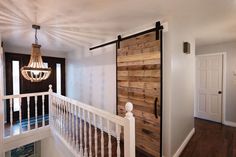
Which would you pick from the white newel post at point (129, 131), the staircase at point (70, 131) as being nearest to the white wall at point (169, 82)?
the staircase at point (70, 131)

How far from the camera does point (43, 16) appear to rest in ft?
7.03

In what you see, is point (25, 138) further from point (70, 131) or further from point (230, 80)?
point (230, 80)

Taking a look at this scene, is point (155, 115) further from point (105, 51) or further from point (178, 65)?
point (105, 51)

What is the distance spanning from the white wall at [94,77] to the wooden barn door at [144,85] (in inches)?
17.8

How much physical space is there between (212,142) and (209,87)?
6.22 feet

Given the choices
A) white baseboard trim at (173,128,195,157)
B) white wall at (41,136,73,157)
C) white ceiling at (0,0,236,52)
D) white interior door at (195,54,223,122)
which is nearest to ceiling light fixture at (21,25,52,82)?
white ceiling at (0,0,236,52)

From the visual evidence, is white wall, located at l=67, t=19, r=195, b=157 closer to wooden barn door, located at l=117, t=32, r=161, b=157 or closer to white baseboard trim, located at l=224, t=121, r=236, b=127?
wooden barn door, located at l=117, t=32, r=161, b=157

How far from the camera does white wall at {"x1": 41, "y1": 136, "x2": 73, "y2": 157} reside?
8.95 feet

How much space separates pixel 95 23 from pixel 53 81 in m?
3.35

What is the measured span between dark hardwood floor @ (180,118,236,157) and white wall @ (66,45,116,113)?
5.72ft

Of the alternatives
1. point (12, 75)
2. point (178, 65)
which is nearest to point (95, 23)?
point (178, 65)

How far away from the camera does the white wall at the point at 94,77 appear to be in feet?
10.9

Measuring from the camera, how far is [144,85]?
2488 mm

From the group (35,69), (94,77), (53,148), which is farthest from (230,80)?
(53,148)
